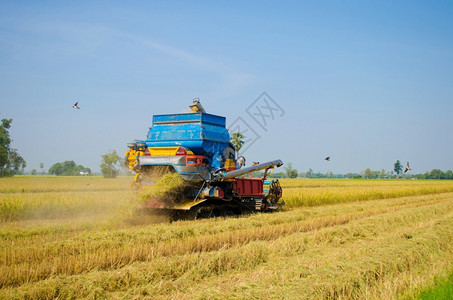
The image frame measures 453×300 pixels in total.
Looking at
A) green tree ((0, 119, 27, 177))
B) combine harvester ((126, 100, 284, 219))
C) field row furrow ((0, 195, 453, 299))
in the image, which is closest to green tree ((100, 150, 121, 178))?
combine harvester ((126, 100, 284, 219))

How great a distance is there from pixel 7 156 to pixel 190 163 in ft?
104

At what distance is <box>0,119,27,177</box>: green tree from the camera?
35.1 meters

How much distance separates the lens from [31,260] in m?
5.72

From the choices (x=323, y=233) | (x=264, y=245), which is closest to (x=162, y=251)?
(x=264, y=245)

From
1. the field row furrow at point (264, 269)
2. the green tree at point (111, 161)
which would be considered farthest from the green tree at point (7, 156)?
the field row furrow at point (264, 269)

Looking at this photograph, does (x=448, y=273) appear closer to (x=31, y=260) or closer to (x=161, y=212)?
(x=31, y=260)

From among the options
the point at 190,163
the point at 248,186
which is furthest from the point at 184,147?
the point at 248,186

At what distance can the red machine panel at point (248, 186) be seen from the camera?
1109 centimetres

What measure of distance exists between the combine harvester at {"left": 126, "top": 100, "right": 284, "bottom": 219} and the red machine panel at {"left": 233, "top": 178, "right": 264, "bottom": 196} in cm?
8

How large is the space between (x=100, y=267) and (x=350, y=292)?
3.31m

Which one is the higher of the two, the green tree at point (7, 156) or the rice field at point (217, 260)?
the green tree at point (7, 156)

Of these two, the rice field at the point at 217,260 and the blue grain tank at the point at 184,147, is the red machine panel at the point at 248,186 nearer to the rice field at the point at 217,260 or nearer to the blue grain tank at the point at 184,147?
→ the blue grain tank at the point at 184,147

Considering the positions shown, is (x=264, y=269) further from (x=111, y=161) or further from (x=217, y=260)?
(x=111, y=161)

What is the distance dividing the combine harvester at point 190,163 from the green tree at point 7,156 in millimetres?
29742
